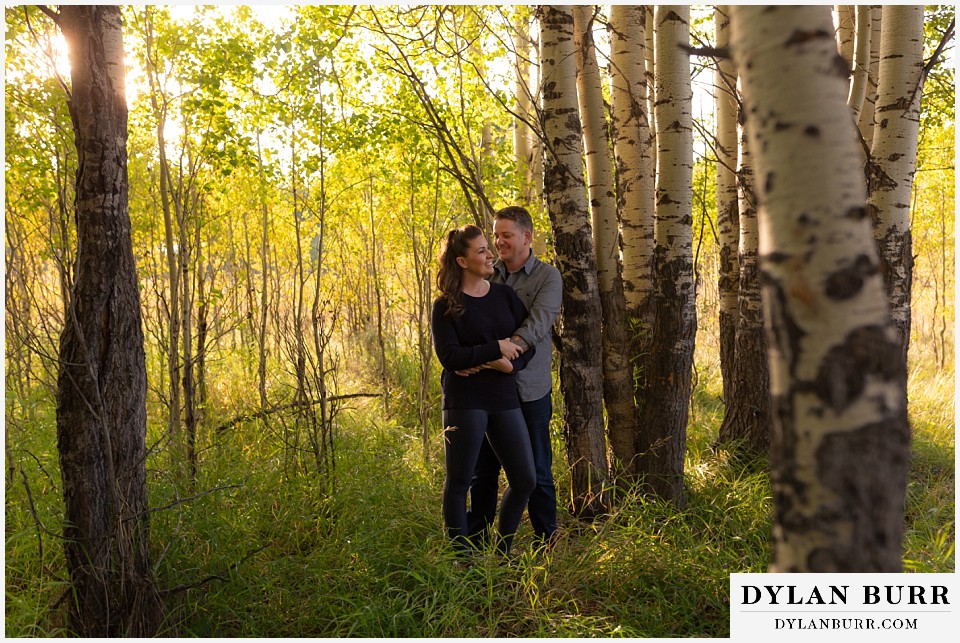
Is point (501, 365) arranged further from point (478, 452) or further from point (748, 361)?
point (748, 361)

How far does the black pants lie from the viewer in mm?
3143

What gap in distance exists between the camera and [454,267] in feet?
10.6

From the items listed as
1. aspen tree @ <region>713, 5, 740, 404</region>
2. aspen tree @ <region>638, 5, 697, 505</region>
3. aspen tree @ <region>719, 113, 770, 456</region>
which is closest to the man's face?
aspen tree @ <region>638, 5, 697, 505</region>

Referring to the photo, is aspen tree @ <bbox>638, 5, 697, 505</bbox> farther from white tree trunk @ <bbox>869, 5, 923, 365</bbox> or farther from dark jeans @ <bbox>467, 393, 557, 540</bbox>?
white tree trunk @ <bbox>869, 5, 923, 365</bbox>

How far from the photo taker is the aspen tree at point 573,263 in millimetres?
3752

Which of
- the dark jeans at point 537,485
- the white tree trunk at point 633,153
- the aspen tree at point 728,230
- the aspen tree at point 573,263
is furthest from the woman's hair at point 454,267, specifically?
the aspen tree at point 728,230

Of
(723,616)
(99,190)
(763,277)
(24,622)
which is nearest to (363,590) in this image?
(24,622)

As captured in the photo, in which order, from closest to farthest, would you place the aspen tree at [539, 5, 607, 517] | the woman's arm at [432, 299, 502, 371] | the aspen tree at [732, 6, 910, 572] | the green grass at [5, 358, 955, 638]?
Answer: 1. the aspen tree at [732, 6, 910, 572]
2. the green grass at [5, 358, 955, 638]
3. the woman's arm at [432, 299, 502, 371]
4. the aspen tree at [539, 5, 607, 517]

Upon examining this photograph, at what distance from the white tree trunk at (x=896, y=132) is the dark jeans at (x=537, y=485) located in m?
2.28

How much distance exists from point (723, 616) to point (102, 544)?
2572 mm

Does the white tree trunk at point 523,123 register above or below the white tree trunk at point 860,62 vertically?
above

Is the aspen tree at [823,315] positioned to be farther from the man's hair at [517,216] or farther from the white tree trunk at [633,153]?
the white tree trunk at [633,153]

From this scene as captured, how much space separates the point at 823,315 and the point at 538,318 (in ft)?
6.79

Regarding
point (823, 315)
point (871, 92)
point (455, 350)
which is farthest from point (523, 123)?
point (823, 315)
